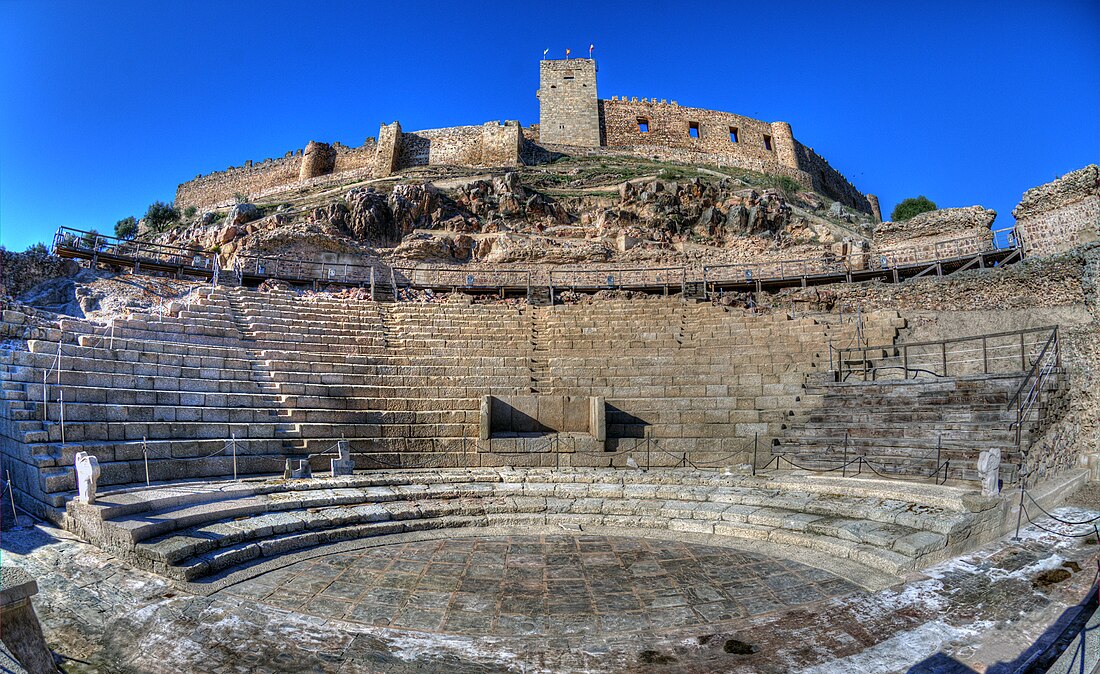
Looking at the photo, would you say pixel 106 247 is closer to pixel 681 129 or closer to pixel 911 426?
pixel 911 426

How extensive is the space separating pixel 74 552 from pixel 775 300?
2118 centimetres

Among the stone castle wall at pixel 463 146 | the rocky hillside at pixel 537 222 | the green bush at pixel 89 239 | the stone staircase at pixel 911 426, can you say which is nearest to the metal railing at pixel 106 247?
the green bush at pixel 89 239

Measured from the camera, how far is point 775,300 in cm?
2212

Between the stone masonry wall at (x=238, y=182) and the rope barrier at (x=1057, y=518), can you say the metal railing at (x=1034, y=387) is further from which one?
the stone masonry wall at (x=238, y=182)

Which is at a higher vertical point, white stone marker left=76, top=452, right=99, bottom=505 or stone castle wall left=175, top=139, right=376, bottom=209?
stone castle wall left=175, top=139, right=376, bottom=209

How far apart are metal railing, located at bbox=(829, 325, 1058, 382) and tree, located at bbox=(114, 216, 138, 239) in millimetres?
47718

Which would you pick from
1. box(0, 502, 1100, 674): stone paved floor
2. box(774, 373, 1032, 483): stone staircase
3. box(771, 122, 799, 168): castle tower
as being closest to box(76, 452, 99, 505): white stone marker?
box(0, 502, 1100, 674): stone paved floor

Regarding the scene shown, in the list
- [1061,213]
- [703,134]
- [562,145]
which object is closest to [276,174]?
[562,145]

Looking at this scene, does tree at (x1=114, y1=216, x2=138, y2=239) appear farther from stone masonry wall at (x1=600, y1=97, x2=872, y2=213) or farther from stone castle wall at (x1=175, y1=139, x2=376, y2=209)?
stone masonry wall at (x1=600, y1=97, x2=872, y2=213)

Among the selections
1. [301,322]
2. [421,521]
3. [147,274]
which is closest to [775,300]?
[301,322]

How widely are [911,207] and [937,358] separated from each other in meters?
35.3

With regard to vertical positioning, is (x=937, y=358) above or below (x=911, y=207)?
below

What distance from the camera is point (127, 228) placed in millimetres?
43719

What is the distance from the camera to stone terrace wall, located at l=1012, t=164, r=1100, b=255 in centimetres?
1433
